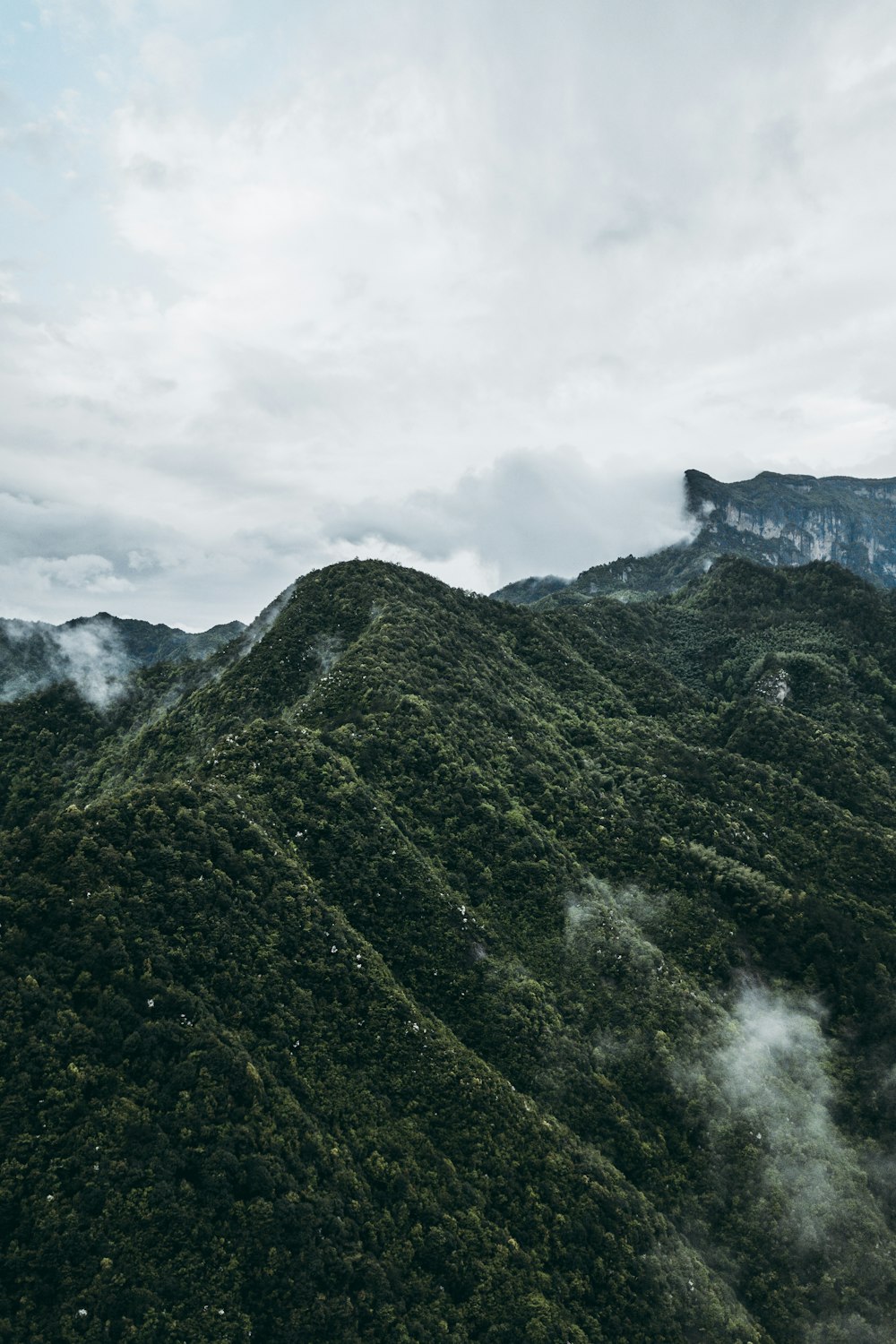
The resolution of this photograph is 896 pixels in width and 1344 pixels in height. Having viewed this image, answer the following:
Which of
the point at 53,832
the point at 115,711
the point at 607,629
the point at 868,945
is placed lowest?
the point at 868,945

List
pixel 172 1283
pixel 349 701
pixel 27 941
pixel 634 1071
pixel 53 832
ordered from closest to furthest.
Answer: pixel 172 1283 → pixel 27 941 → pixel 53 832 → pixel 634 1071 → pixel 349 701

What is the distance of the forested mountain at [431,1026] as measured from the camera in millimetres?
43531

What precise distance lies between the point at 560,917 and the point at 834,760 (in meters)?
68.0

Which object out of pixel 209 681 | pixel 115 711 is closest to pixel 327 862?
pixel 209 681

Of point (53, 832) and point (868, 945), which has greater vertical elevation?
point (53, 832)

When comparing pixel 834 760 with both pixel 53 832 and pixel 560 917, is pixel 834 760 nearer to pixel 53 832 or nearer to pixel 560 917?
pixel 560 917

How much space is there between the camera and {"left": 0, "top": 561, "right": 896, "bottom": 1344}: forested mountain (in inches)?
1714

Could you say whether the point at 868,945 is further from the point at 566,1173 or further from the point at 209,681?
the point at 209,681

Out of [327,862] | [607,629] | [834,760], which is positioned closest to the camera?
[327,862]

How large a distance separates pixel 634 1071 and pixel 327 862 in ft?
127

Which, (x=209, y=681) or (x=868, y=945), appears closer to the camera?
(x=868, y=945)

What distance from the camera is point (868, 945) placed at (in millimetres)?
81875

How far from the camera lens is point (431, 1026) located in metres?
62.6

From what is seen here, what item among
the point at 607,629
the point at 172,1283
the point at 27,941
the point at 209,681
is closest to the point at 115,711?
the point at 209,681
